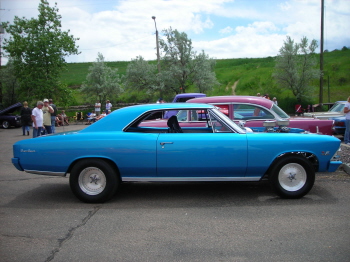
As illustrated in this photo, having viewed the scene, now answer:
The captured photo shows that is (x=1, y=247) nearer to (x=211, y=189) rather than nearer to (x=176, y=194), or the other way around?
(x=176, y=194)

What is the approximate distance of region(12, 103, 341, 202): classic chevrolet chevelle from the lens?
514 cm

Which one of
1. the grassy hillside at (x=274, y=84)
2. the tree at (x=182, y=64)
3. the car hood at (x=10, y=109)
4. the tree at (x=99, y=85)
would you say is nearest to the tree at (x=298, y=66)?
the grassy hillside at (x=274, y=84)

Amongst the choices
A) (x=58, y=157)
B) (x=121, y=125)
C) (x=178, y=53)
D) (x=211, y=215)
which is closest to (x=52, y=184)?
(x=58, y=157)

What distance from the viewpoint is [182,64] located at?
101 feet

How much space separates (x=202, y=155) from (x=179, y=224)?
1.17 metres

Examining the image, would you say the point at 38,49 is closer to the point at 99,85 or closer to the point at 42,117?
the point at 99,85

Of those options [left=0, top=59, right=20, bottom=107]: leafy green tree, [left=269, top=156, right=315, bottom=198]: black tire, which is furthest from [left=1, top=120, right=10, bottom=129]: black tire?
[left=269, top=156, right=315, bottom=198]: black tire

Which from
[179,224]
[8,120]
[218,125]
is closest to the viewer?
[179,224]

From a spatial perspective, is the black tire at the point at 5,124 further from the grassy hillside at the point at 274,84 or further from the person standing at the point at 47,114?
the person standing at the point at 47,114

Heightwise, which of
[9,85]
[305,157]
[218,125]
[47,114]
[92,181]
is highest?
[9,85]

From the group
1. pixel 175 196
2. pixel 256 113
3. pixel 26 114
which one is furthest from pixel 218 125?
pixel 26 114

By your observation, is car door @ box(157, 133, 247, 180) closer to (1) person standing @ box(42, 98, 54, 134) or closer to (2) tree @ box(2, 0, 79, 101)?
(1) person standing @ box(42, 98, 54, 134)

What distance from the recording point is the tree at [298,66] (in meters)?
29.4

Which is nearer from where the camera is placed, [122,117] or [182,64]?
[122,117]
